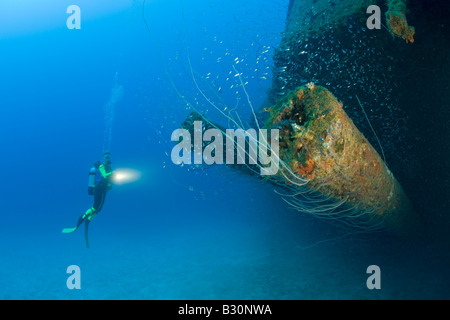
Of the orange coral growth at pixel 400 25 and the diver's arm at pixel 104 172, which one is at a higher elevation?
the diver's arm at pixel 104 172

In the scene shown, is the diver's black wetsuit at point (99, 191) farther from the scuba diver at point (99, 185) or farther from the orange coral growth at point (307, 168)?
the orange coral growth at point (307, 168)

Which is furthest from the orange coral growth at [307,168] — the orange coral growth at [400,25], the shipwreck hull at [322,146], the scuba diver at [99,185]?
the scuba diver at [99,185]

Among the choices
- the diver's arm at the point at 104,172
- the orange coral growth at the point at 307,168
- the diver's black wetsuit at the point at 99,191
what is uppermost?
the diver's arm at the point at 104,172

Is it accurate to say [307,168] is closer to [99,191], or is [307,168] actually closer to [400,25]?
[400,25]

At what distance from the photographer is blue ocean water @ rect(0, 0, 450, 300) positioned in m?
6.71

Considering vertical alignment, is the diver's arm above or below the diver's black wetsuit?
above

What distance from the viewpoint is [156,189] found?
79.2 metres

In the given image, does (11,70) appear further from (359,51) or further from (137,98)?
(359,51)

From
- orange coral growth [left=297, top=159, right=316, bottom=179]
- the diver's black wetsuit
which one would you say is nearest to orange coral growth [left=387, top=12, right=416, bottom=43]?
orange coral growth [left=297, top=159, right=316, bottom=179]

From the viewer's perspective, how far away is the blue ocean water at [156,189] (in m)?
6.71

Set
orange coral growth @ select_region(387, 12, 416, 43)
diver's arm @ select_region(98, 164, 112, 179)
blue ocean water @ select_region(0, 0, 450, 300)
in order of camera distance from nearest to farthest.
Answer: orange coral growth @ select_region(387, 12, 416, 43) → blue ocean water @ select_region(0, 0, 450, 300) → diver's arm @ select_region(98, 164, 112, 179)

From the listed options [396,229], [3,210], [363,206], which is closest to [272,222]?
[396,229]

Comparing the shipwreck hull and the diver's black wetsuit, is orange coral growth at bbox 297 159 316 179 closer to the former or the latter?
the shipwreck hull
